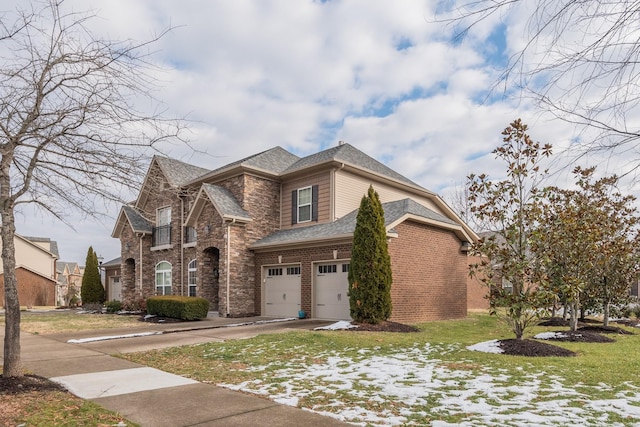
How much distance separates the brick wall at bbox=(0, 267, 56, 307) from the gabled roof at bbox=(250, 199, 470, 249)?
27832mm

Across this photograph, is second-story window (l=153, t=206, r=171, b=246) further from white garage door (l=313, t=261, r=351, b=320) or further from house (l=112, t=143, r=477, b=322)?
white garage door (l=313, t=261, r=351, b=320)

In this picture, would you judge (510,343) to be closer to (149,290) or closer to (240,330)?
(240,330)

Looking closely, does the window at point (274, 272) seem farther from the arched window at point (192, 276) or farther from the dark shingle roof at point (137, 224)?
the dark shingle roof at point (137, 224)

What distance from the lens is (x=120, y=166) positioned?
6.41 meters

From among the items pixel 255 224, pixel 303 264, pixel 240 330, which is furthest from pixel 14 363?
pixel 255 224

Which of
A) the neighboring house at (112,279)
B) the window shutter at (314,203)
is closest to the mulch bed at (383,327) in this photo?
the window shutter at (314,203)

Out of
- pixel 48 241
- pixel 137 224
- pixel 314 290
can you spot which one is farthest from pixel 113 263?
pixel 314 290

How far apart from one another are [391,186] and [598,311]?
10119 millimetres

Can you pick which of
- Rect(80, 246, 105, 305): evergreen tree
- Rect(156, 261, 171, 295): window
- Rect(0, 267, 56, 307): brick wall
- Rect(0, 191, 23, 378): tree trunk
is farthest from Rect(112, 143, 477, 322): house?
Rect(0, 267, 56, 307): brick wall

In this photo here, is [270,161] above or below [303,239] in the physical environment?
above

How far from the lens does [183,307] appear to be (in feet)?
58.1

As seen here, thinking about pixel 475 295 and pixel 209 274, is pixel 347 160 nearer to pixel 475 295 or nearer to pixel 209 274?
pixel 209 274

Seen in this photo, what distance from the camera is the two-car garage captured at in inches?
661

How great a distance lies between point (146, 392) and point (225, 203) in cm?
1356
